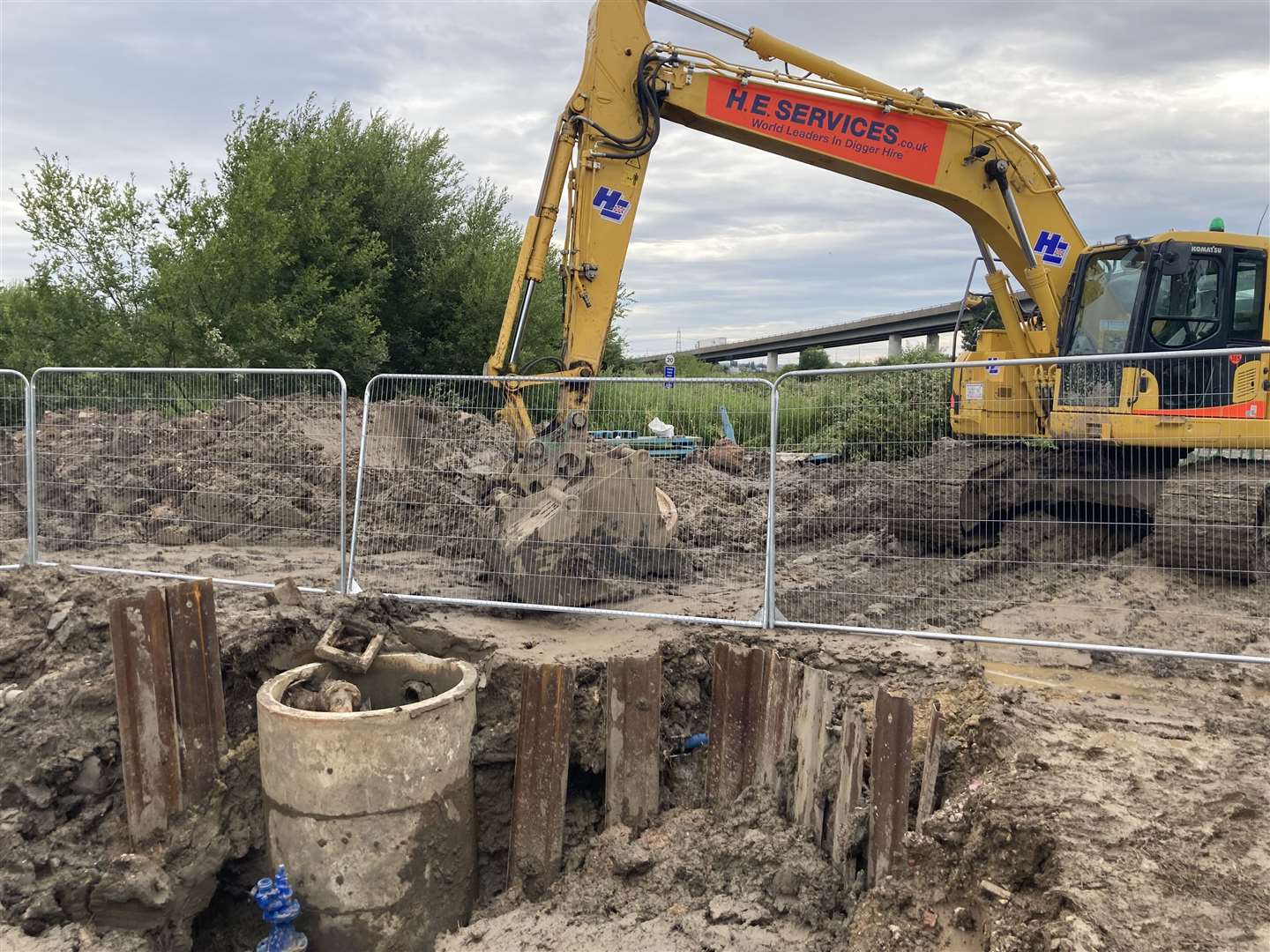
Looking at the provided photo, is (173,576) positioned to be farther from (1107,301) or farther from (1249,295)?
(1249,295)

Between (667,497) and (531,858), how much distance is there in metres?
3.13

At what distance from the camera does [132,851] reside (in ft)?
15.7

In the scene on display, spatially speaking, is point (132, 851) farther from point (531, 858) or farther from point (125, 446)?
point (125, 446)

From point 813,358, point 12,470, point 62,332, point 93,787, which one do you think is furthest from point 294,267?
point 813,358

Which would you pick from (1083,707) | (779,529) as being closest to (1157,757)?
(1083,707)

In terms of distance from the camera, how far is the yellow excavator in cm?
617

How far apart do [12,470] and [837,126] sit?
321 inches

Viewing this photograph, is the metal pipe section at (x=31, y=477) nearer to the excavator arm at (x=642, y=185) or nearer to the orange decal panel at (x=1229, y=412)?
the excavator arm at (x=642, y=185)

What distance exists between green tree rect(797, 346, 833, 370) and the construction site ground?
39.0m

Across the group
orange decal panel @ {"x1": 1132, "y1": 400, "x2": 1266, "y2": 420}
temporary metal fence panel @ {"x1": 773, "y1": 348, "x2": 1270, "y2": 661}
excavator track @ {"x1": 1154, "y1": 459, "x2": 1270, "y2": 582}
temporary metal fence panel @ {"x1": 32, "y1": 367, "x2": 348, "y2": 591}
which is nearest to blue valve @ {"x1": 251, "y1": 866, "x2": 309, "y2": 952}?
temporary metal fence panel @ {"x1": 32, "y1": 367, "x2": 348, "y2": 591}

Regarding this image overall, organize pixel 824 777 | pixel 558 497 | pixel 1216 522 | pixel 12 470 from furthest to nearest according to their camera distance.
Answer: pixel 12 470
pixel 558 497
pixel 1216 522
pixel 824 777

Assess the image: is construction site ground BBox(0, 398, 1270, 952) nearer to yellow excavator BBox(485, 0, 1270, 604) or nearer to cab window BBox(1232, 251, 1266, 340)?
yellow excavator BBox(485, 0, 1270, 604)

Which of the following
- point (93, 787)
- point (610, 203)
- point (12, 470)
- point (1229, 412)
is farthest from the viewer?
point (12, 470)

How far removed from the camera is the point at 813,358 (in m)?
49.8
